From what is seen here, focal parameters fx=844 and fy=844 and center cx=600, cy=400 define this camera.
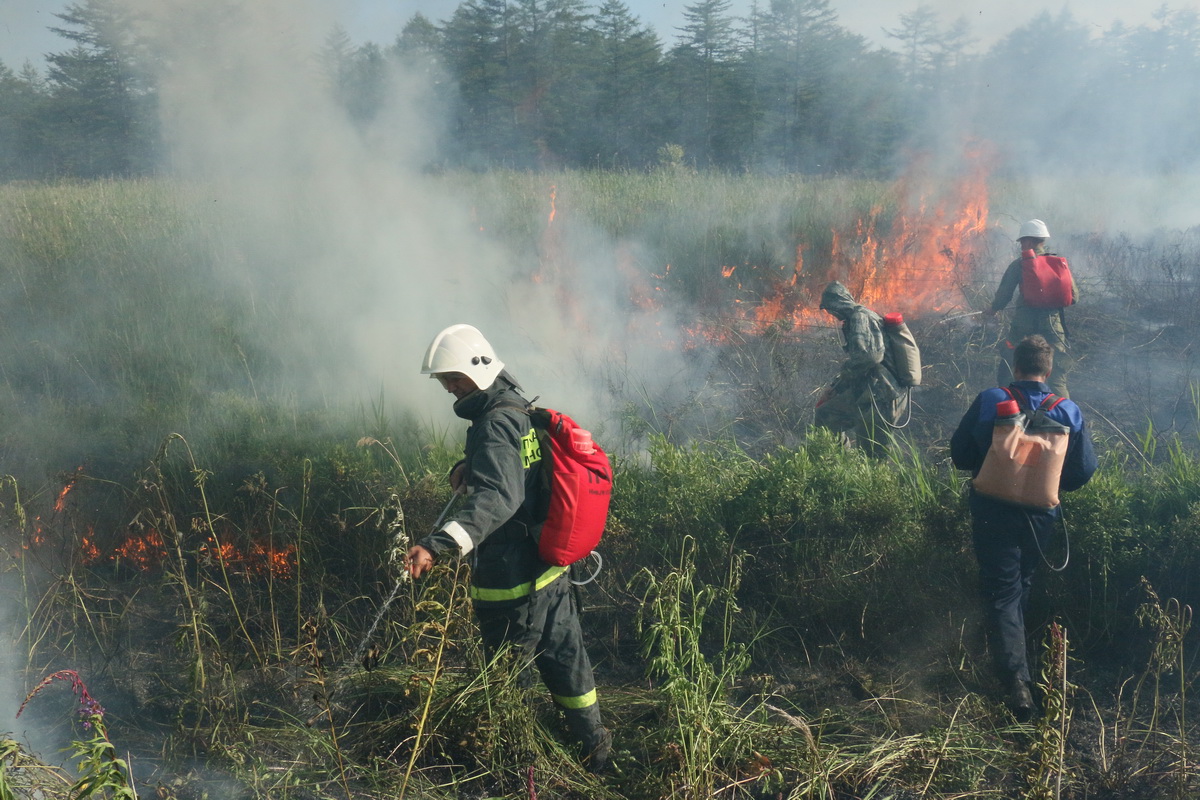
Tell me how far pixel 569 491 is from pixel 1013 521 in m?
2.17

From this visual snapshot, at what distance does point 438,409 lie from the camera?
683 centimetres

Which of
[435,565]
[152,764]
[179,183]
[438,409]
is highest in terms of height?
[179,183]

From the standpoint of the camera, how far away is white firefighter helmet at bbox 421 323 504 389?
3.22 metres

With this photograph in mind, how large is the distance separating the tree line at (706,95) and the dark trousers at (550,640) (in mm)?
7415

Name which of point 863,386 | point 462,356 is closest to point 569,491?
point 462,356

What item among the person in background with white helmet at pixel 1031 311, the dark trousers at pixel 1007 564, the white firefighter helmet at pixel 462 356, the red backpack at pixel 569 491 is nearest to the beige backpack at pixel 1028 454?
the dark trousers at pixel 1007 564

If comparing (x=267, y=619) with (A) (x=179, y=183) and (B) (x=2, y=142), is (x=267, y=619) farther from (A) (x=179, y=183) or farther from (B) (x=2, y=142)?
(B) (x=2, y=142)

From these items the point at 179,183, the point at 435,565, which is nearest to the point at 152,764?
the point at 435,565

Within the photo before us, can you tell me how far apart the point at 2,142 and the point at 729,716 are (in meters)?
11.6

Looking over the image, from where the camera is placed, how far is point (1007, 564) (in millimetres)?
3941

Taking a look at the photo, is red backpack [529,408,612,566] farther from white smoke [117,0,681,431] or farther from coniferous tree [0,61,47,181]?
coniferous tree [0,61,47,181]

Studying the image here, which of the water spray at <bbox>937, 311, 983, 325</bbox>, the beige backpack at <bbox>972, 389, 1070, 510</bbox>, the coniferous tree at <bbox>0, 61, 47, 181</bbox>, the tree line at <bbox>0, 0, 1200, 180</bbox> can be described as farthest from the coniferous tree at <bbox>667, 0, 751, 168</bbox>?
the beige backpack at <bbox>972, 389, 1070, 510</bbox>

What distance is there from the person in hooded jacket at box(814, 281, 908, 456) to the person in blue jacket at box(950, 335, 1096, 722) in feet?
6.61

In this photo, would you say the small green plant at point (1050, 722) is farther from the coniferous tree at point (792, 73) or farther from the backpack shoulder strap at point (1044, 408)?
the coniferous tree at point (792, 73)
